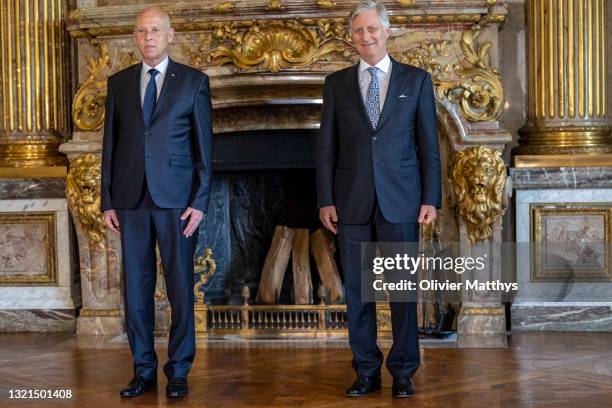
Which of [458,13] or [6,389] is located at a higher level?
[458,13]

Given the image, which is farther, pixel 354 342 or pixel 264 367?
pixel 264 367

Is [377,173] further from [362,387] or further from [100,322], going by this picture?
[100,322]

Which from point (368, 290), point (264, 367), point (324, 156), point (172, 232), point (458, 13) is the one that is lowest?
point (264, 367)

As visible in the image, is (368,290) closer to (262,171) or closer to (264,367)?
(264,367)

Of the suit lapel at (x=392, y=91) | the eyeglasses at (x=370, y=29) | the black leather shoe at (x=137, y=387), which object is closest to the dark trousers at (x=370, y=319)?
the suit lapel at (x=392, y=91)

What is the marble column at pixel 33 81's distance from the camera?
5.53m

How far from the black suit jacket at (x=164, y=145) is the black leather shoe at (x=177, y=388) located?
63cm

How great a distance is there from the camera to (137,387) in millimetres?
3723

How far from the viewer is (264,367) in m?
4.33

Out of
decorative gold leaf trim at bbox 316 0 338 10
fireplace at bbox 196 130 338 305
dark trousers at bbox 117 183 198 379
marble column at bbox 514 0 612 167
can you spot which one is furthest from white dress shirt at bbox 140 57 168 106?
marble column at bbox 514 0 612 167

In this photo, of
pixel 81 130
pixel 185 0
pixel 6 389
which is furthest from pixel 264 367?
pixel 185 0

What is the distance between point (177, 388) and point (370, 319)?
0.75 metres

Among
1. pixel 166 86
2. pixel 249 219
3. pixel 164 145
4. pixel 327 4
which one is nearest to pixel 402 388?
pixel 164 145

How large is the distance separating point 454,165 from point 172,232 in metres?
1.83
